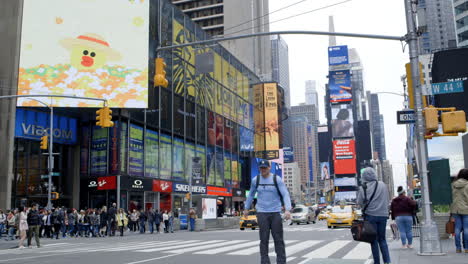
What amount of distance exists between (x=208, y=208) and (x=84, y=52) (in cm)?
1511

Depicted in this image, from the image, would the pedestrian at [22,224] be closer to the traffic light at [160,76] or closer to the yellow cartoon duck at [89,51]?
the traffic light at [160,76]

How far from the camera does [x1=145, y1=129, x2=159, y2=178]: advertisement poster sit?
39781 mm

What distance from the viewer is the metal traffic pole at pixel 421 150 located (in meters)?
10.6

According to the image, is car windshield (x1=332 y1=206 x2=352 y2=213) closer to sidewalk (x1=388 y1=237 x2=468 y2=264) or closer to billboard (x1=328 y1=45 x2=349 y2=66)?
sidewalk (x1=388 y1=237 x2=468 y2=264)

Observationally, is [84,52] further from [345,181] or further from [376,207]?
[345,181]

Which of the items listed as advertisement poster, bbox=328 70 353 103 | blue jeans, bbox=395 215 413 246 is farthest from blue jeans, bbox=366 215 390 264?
advertisement poster, bbox=328 70 353 103

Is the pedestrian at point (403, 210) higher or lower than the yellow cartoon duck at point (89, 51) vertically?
lower

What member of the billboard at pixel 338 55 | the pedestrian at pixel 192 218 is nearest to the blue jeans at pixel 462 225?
the pedestrian at pixel 192 218

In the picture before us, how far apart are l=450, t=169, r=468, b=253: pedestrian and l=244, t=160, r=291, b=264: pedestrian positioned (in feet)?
16.7

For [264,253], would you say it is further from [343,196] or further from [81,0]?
[343,196]

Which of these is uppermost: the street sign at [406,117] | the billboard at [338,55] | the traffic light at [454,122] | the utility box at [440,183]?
the billboard at [338,55]

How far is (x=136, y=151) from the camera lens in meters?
38.6

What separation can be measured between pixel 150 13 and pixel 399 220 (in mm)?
32824

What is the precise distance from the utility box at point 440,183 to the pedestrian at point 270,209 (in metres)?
4.90
